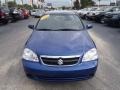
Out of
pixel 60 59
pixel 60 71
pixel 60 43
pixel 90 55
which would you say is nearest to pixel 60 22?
pixel 60 43

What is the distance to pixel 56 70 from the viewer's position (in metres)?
5.09

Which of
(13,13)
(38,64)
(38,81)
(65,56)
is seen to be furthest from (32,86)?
(13,13)

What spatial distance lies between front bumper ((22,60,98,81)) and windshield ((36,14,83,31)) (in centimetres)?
190

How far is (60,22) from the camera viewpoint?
7.26 meters

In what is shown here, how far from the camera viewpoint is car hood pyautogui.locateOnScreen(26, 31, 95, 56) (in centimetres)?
532

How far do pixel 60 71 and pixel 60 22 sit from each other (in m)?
2.45

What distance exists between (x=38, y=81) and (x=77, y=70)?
110 cm

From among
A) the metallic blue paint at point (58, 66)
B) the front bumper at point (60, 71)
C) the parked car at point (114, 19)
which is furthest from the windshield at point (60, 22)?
the parked car at point (114, 19)

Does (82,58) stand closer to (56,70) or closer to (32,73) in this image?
(56,70)

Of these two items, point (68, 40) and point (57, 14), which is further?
point (57, 14)

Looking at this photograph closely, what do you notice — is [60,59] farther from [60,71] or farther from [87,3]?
[87,3]

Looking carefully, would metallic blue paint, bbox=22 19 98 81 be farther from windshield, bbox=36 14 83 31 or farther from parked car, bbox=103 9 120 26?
parked car, bbox=103 9 120 26

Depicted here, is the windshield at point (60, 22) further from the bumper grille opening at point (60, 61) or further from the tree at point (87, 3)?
the tree at point (87, 3)

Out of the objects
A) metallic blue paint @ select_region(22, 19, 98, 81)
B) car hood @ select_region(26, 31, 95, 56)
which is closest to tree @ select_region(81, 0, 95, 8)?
car hood @ select_region(26, 31, 95, 56)
